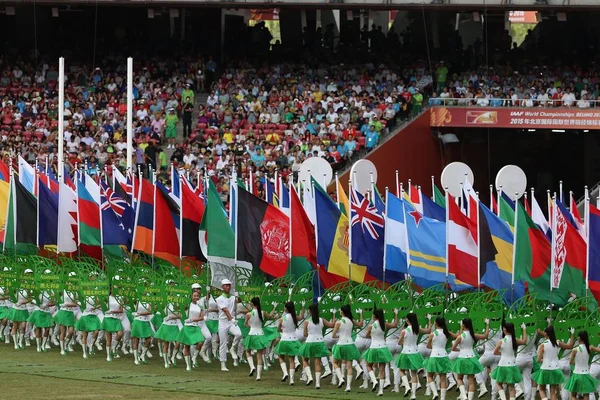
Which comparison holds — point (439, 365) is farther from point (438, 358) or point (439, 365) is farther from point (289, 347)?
point (289, 347)

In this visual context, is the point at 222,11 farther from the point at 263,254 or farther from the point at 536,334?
the point at 536,334

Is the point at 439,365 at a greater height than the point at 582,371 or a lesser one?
lesser

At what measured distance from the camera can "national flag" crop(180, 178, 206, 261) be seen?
90.5 feet

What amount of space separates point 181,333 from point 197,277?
1967mm

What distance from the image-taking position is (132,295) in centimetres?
2638

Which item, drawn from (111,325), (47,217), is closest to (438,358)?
(111,325)

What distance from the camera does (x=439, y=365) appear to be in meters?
21.5

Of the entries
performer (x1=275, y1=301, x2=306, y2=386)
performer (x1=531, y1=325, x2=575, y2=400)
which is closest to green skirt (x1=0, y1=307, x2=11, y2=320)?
performer (x1=275, y1=301, x2=306, y2=386)

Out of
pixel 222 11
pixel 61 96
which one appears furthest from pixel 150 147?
pixel 222 11

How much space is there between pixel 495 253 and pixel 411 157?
68.1ft

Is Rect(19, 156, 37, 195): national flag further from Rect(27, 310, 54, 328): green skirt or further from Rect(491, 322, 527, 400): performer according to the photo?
Rect(491, 322, 527, 400): performer

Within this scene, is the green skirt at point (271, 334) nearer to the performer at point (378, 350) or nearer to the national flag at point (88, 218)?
the performer at point (378, 350)

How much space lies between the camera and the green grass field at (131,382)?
21438 millimetres

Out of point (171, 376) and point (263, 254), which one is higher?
point (263, 254)
